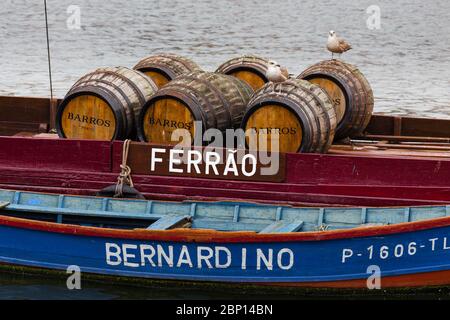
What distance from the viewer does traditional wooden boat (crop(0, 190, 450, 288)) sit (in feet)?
48.0

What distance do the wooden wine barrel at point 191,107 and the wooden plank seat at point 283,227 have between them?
68.3 inches

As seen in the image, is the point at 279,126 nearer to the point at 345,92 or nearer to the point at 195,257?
the point at 195,257

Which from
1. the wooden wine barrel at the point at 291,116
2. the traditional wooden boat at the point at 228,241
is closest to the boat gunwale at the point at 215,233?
the traditional wooden boat at the point at 228,241

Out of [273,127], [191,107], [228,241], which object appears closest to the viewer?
[228,241]

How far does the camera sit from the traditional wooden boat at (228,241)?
1462 cm

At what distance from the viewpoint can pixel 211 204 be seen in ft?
52.5

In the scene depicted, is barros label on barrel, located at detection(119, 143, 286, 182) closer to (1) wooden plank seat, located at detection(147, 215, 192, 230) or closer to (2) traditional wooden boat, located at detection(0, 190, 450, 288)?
(2) traditional wooden boat, located at detection(0, 190, 450, 288)

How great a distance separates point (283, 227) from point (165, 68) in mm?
4608

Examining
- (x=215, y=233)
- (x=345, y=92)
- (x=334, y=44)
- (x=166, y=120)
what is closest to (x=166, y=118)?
(x=166, y=120)

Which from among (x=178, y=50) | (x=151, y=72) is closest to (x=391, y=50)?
(x=178, y=50)

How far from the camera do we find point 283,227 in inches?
602

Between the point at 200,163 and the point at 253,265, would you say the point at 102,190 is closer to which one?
the point at 200,163

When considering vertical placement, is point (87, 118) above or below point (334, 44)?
below

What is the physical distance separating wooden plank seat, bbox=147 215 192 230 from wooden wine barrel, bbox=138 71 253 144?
1212 mm
